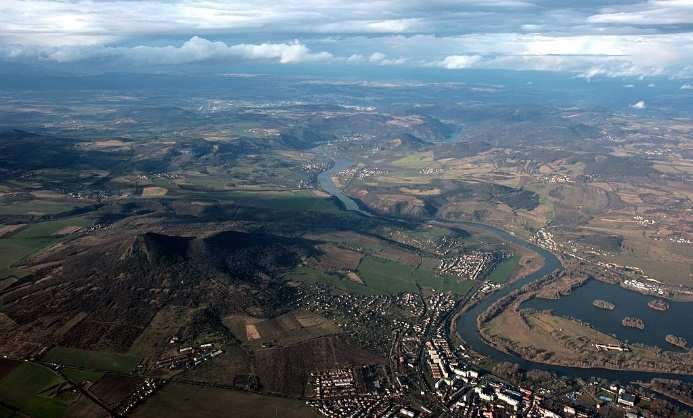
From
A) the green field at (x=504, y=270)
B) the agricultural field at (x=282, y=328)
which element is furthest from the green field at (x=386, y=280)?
the agricultural field at (x=282, y=328)

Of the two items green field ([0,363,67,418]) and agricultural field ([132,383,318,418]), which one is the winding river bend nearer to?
agricultural field ([132,383,318,418])

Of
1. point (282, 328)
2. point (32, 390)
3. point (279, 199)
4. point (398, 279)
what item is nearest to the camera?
point (32, 390)

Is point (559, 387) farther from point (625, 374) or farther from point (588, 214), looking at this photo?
point (588, 214)

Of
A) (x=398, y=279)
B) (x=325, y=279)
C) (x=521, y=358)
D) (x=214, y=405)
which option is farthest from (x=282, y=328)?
(x=521, y=358)

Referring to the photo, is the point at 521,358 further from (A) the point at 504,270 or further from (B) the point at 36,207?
(B) the point at 36,207

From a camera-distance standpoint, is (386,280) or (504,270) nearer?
(386,280)
